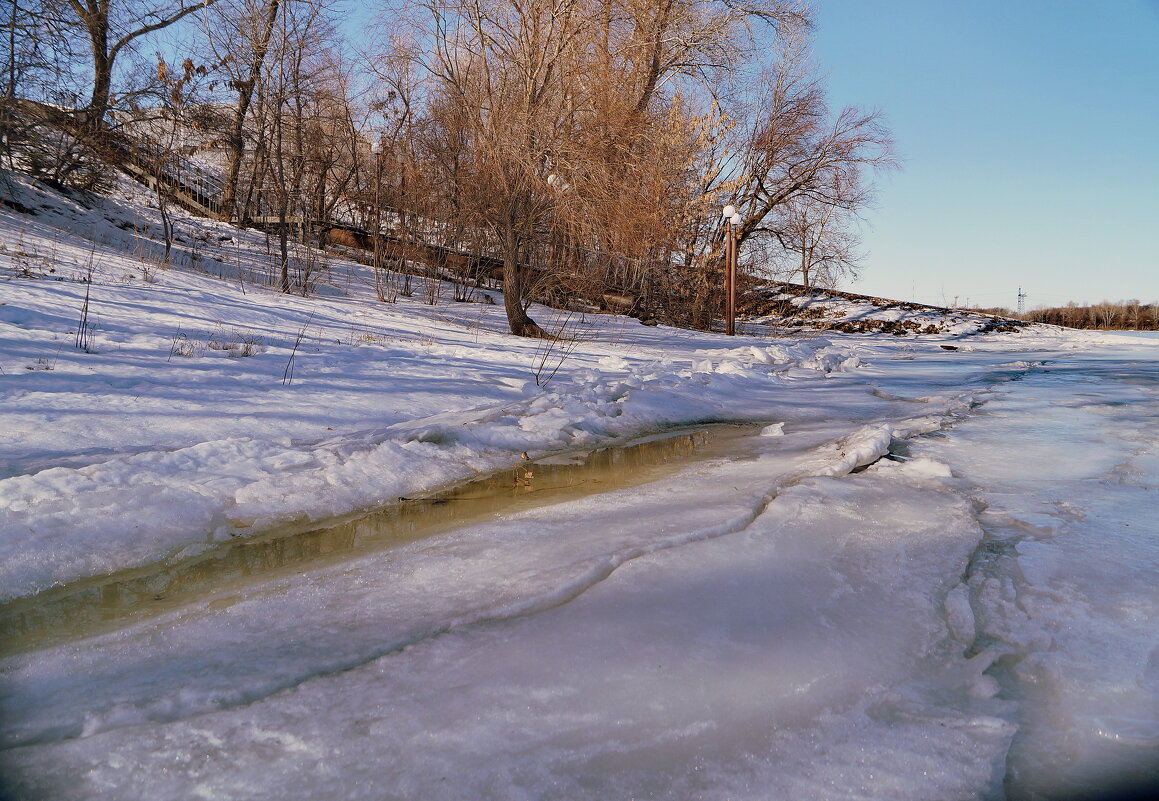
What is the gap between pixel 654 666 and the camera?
4.93ft

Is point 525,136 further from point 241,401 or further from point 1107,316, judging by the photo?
point 1107,316

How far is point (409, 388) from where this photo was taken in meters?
4.94

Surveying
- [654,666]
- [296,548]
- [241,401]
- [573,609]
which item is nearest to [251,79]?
[241,401]

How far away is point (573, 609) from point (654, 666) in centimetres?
35

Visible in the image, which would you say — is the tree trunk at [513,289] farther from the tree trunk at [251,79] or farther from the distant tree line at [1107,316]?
the distant tree line at [1107,316]

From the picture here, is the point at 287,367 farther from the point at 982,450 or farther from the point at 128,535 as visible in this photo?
the point at 982,450

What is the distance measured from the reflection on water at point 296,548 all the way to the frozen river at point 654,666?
9cm

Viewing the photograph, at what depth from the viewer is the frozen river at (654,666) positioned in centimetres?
118

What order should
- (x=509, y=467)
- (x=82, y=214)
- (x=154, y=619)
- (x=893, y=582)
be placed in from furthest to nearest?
(x=82, y=214) → (x=509, y=467) → (x=893, y=582) → (x=154, y=619)

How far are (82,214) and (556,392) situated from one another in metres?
11.1

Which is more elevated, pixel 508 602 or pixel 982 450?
pixel 982 450

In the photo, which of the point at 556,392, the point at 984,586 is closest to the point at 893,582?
the point at 984,586

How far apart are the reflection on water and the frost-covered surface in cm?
9

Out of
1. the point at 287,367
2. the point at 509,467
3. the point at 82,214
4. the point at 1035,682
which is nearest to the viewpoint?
the point at 1035,682
